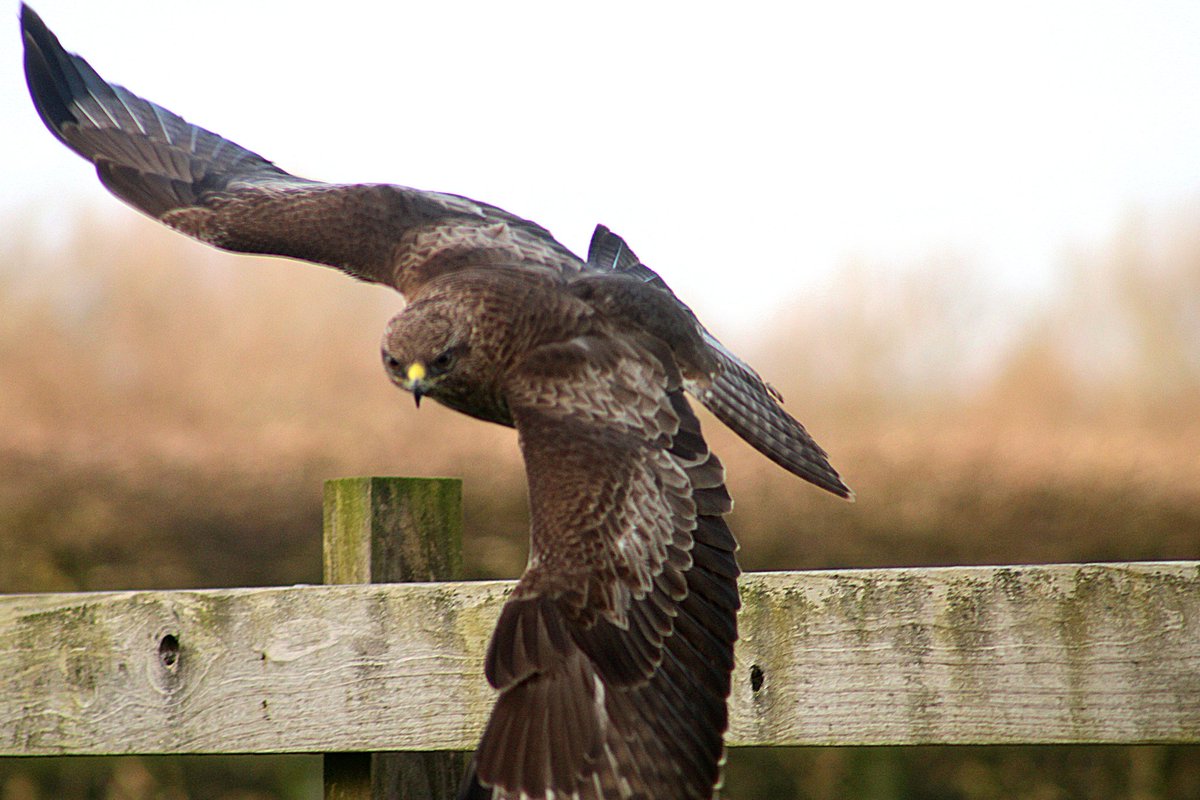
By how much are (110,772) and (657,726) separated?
577 cm

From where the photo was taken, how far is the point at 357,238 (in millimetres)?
3729

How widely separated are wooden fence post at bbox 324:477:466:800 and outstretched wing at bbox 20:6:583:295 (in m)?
0.67

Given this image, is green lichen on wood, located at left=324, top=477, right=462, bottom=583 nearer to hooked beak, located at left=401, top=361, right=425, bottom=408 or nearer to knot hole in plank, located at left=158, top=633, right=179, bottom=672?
hooked beak, located at left=401, top=361, right=425, bottom=408

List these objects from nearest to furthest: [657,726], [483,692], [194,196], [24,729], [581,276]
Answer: [657,726]
[483,692]
[24,729]
[581,276]
[194,196]

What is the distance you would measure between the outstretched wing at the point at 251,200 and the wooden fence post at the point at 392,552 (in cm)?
67

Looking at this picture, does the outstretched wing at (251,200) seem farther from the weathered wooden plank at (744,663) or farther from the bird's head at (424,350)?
the weathered wooden plank at (744,663)

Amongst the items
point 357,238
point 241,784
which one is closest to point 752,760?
point 241,784

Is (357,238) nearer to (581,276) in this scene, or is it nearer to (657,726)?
(581,276)

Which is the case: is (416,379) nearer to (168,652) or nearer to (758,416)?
(168,652)

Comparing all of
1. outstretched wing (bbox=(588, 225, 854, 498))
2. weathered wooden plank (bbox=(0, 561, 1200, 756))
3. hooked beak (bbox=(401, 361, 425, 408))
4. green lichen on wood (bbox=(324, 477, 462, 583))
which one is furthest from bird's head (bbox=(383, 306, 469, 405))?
outstretched wing (bbox=(588, 225, 854, 498))

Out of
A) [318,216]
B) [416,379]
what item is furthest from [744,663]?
[318,216]

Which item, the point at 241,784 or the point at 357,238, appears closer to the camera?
the point at 357,238

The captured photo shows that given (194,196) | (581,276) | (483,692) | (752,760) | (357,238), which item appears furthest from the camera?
(752,760)

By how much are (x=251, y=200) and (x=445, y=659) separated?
188 cm
